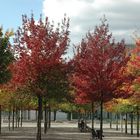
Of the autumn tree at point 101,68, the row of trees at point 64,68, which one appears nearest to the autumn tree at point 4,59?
the row of trees at point 64,68

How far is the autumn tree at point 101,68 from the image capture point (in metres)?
31.5

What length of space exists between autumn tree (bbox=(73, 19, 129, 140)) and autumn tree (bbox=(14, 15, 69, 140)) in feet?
6.17

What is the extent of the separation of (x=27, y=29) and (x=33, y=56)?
75.2 inches

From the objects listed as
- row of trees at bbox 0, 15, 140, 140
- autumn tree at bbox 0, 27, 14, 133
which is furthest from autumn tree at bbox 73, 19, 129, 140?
autumn tree at bbox 0, 27, 14, 133

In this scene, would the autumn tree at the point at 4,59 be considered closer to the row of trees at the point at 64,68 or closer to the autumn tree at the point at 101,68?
the row of trees at the point at 64,68

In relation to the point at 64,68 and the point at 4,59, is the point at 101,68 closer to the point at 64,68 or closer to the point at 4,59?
the point at 64,68

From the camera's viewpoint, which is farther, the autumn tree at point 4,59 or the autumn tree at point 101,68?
the autumn tree at point 101,68

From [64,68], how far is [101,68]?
8.46ft

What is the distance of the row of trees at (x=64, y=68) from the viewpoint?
29609mm

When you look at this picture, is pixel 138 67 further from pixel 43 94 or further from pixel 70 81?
pixel 43 94

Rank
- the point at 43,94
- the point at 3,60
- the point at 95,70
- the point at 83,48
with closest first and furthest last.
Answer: the point at 3,60
the point at 43,94
the point at 95,70
the point at 83,48

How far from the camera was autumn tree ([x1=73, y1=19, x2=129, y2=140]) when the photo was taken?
31453 mm

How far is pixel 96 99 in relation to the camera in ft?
105

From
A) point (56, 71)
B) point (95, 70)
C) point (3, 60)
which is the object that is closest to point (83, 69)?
point (95, 70)
